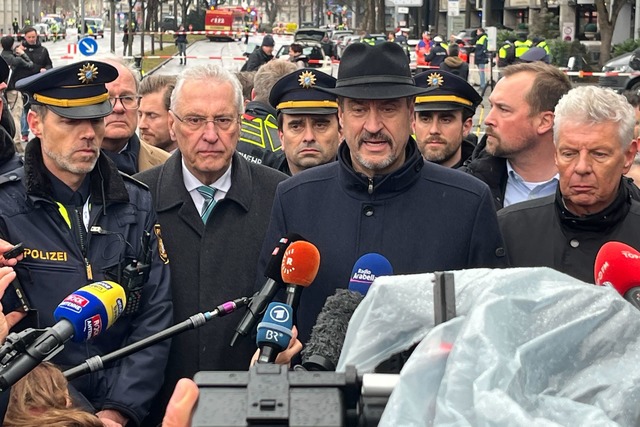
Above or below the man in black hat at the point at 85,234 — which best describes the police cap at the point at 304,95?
above

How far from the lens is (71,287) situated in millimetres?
3842

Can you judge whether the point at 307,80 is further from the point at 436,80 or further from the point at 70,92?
the point at 70,92

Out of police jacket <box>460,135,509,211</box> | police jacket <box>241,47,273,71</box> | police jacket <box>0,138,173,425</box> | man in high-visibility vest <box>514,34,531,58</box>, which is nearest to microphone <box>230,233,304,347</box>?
police jacket <box>0,138,173,425</box>

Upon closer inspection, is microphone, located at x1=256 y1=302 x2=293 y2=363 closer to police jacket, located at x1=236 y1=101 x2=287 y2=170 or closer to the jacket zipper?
the jacket zipper

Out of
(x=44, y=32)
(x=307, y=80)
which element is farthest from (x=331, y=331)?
(x=44, y=32)

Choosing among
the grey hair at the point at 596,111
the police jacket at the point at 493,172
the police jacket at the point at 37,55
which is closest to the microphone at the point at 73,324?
the grey hair at the point at 596,111

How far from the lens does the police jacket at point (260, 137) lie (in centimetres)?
690

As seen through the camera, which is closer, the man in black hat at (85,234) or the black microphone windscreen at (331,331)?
the black microphone windscreen at (331,331)

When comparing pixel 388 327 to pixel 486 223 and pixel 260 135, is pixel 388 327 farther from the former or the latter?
pixel 260 135

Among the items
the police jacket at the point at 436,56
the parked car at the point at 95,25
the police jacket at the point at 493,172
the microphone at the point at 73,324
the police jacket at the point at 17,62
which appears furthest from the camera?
the parked car at the point at 95,25

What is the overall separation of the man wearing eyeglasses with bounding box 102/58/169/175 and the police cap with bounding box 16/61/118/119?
1.71 meters

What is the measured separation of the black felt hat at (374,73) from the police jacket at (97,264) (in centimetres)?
94

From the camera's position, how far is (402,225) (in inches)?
152

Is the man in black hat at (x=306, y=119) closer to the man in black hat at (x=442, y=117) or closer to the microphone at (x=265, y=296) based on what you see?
the man in black hat at (x=442, y=117)
